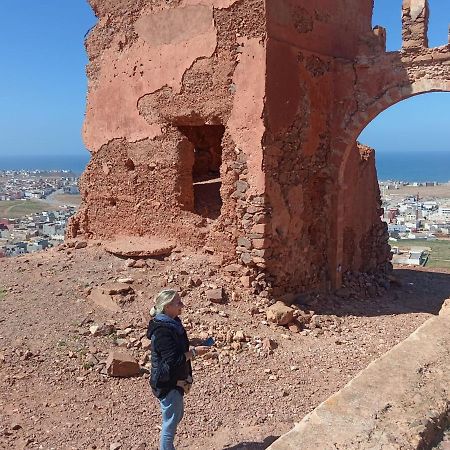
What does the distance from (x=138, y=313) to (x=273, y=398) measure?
7.31ft

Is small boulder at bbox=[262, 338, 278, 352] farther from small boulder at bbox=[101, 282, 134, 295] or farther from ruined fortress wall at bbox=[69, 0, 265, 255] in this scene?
small boulder at bbox=[101, 282, 134, 295]

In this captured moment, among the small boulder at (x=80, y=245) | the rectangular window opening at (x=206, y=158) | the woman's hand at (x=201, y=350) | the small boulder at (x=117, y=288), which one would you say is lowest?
the woman's hand at (x=201, y=350)

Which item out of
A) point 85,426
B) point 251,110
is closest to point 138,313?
point 85,426

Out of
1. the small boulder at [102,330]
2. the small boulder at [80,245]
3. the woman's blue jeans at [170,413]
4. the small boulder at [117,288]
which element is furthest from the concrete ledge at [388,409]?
the small boulder at [80,245]

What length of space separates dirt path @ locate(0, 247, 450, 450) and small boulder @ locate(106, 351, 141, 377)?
0.08 metres

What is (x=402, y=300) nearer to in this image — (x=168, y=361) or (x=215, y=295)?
(x=215, y=295)

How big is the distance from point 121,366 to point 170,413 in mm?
1838

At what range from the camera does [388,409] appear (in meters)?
2.12

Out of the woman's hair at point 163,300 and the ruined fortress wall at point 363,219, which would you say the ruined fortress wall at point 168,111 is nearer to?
the ruined fortress wall at point 363,219

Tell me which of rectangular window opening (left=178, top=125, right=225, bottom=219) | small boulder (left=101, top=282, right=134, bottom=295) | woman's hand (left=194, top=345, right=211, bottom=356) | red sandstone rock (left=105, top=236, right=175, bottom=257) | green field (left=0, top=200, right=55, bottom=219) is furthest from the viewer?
green field (left=0, top=200, right=55, bottom=219)

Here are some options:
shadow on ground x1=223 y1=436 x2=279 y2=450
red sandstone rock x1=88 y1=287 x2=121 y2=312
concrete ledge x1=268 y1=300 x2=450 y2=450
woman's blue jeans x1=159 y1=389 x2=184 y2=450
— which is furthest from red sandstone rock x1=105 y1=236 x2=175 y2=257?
concrete ledge x1=268 y1=300 x2=450 y2=450

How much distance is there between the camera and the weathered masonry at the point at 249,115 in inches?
308

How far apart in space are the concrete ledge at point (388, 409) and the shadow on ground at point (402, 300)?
5886mm

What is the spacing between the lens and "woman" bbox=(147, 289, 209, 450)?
3.92 m
